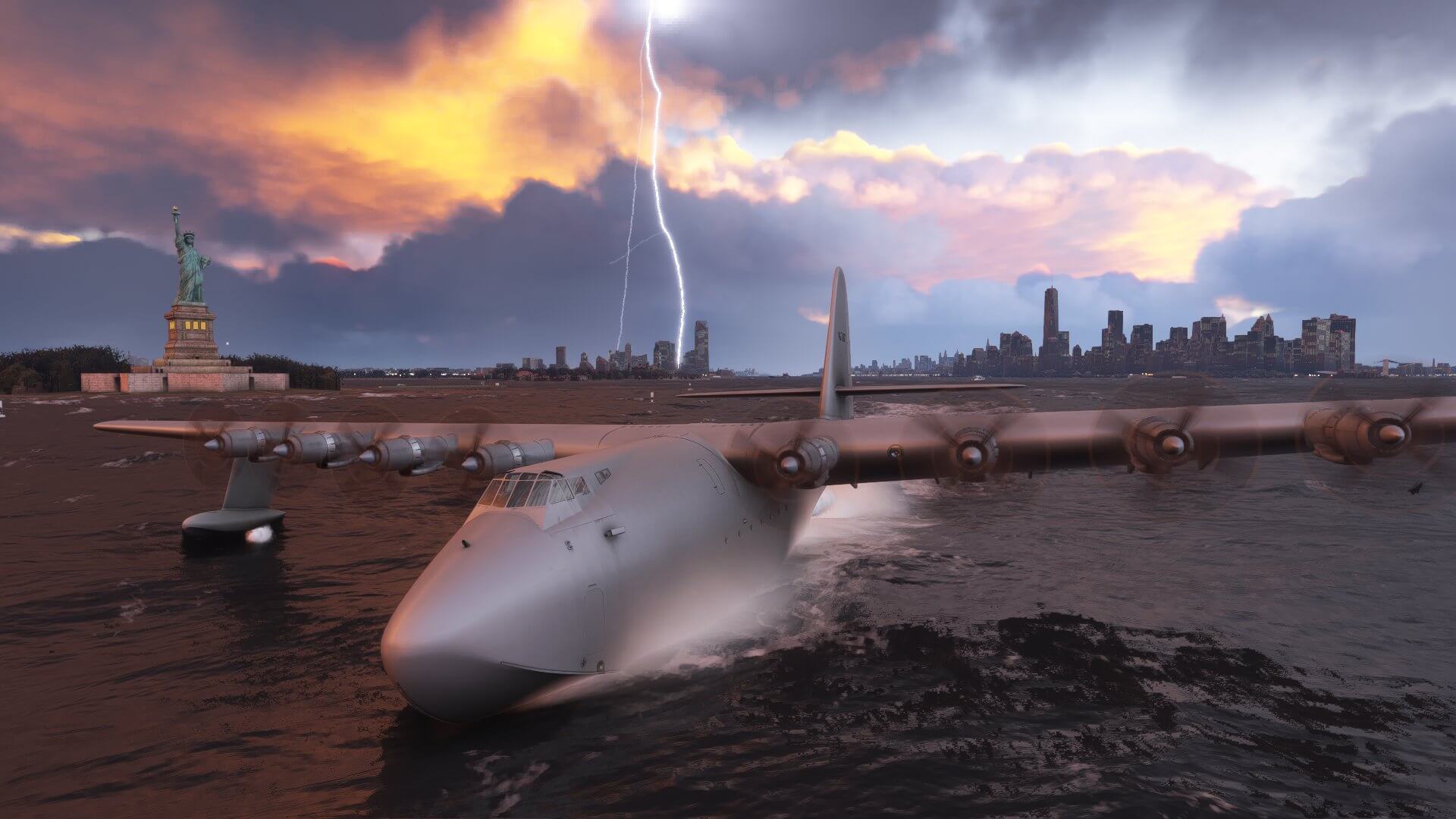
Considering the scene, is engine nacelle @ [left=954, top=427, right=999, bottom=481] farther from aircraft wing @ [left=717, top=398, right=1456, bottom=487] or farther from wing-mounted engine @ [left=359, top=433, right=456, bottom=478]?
wing-mounted engine @ [left=359, top=433, right=456, bottom=478]

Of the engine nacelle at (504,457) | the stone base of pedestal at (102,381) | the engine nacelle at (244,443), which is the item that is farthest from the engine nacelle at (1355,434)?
the stone base of pedestal at (102,381)

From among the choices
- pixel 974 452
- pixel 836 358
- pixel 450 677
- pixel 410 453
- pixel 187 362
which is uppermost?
pixel 187 362

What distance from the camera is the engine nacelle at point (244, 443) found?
57.8 ft

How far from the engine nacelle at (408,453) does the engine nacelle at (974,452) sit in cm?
1224

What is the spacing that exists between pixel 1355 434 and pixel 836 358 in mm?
14561

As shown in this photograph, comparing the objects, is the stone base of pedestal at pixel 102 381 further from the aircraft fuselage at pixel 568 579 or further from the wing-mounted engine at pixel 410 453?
the aircraft fuselage at pixel 568 579

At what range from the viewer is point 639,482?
40.2ft

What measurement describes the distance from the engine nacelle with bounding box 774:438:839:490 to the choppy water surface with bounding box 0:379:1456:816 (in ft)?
11.5

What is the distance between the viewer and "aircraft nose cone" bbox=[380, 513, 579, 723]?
28.7ft

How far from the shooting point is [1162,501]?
30938mm

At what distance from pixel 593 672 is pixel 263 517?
19.8 metres

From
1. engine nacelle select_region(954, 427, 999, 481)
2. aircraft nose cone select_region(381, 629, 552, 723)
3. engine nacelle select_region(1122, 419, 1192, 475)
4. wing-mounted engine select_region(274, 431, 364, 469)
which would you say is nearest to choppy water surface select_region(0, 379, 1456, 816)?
engine nacelle select_region(1122, 419, 1192, 475)

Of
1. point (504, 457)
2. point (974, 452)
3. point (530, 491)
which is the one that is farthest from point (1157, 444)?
point (504, 457)

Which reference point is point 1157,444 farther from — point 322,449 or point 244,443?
point 244,443
